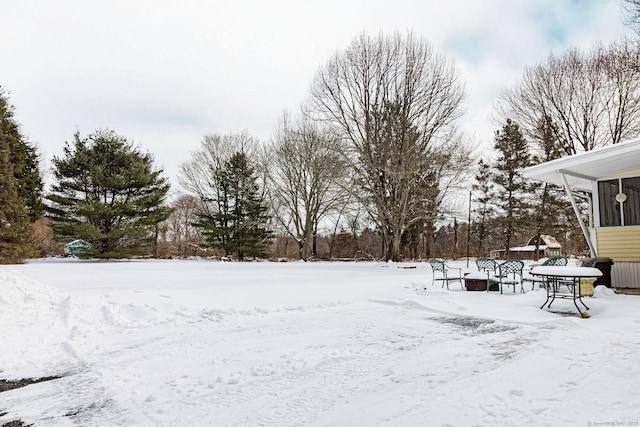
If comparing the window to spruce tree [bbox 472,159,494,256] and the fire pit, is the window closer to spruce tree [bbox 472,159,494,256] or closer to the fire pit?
the fire pit

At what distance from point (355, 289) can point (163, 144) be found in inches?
952

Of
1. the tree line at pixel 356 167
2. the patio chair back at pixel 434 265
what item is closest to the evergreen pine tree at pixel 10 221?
the tree line at pixel 356 167

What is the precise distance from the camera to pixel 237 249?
85.7 feet

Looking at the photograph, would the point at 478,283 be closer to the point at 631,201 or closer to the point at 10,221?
the point at 631,201

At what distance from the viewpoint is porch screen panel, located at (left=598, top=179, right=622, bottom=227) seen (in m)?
9.09

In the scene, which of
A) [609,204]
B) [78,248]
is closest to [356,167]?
[609,204]

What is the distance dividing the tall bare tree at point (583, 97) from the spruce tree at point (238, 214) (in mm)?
18606

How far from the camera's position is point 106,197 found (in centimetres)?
2345

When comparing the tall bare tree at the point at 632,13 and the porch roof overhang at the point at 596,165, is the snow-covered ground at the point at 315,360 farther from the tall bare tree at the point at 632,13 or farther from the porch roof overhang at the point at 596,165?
the tall bare tree at the point at 632,13

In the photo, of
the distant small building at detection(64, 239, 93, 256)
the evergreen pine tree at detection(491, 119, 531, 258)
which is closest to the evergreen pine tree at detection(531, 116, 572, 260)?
the evergreen pine tree at detection(491, 119, 531, 258)

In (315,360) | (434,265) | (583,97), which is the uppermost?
(583,97)

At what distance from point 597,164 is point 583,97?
13.6 m

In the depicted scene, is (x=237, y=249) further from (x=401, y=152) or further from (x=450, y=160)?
(x=450, y=160)

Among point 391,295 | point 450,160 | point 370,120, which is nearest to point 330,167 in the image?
point 370,120
